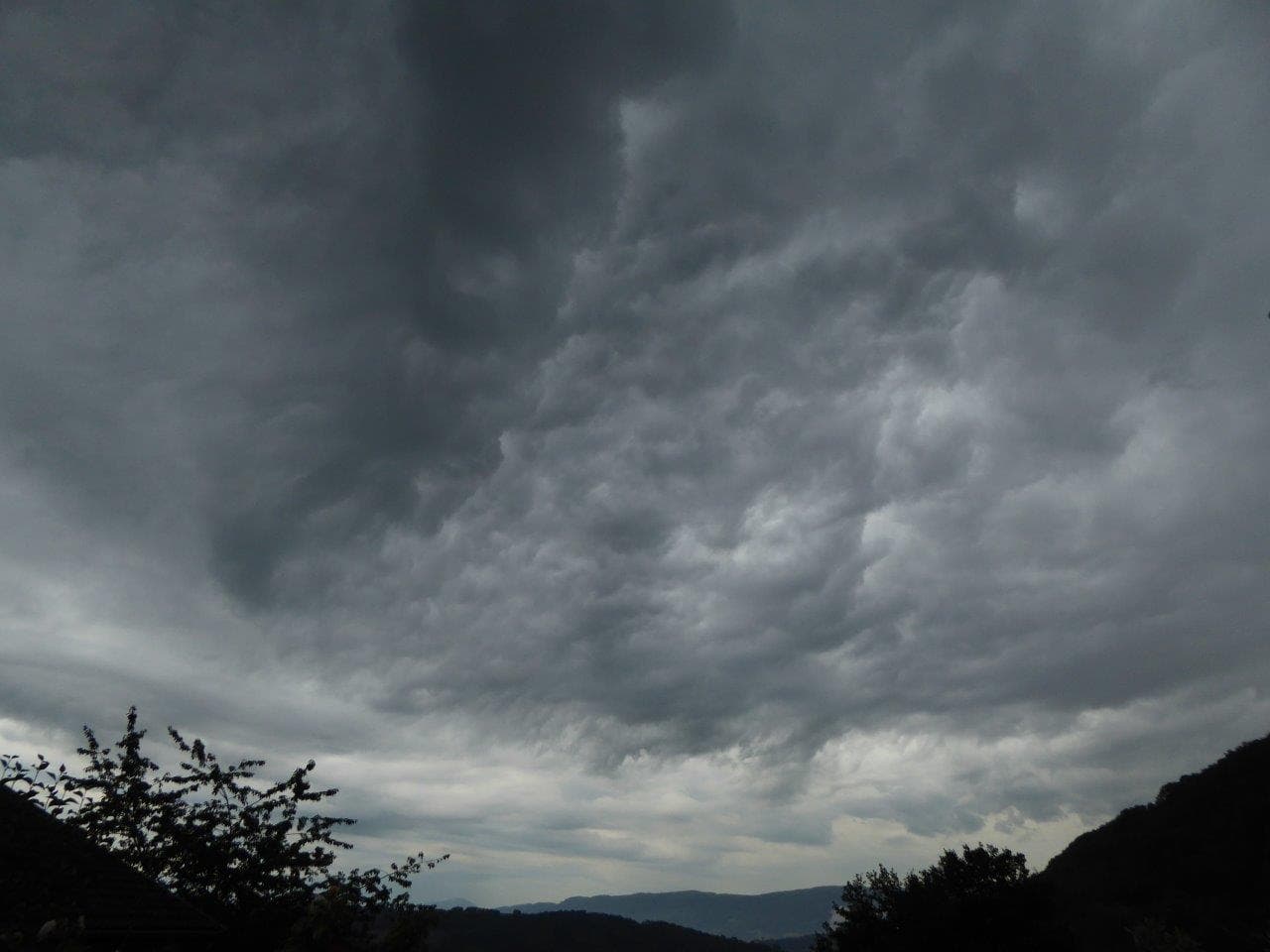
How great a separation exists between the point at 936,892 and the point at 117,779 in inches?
1596

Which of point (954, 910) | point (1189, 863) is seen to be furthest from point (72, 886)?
point (1189, 863)

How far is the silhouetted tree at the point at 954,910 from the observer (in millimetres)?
38125

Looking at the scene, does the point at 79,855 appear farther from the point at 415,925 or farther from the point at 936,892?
the point at 936,892

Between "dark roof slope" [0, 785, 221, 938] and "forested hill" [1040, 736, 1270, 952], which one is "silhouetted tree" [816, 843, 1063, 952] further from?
"dark roof slope" [0, 785, 221, 938]

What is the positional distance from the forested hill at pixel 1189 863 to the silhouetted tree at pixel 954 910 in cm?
878

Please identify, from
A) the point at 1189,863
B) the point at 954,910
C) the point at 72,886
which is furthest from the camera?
the point at 1189,863

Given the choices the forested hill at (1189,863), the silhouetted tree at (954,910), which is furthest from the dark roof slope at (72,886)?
the forested hill at (1189,863)

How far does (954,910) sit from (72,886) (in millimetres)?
40060

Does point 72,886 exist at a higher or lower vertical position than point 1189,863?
higher

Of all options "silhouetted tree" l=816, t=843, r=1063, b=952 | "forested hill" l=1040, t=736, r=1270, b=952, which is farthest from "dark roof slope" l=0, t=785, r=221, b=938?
"forested hill" l=1040, t=736, r=1270, b=952

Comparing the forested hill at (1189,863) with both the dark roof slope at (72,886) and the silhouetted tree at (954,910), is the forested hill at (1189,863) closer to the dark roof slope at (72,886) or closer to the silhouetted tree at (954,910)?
the silhouetted tree at (954,910)

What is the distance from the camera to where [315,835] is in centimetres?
2647

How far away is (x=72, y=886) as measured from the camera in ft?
56.1

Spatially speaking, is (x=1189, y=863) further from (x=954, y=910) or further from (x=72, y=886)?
(x=72, y=886)
